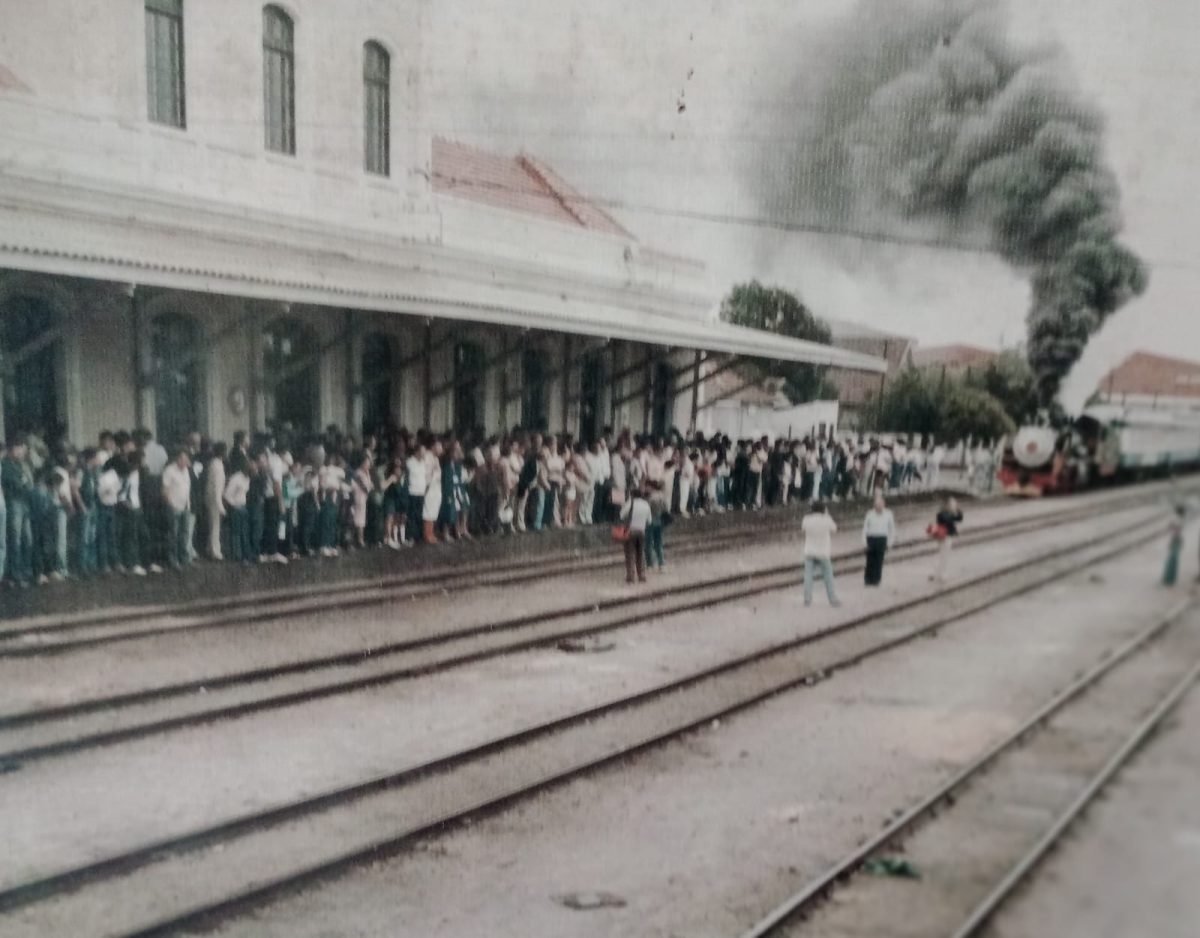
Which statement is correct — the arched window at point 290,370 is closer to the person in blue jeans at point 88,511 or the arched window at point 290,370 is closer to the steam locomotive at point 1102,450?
the person in blue jeans at point 88,511

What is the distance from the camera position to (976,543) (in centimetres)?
257

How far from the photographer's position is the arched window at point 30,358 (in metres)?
2.57

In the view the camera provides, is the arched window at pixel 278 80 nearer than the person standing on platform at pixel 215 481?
Yes

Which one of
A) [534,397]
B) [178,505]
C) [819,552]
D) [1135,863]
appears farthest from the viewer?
[178,505]

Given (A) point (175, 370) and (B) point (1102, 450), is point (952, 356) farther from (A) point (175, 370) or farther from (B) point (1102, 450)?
(A) point (175, 370)

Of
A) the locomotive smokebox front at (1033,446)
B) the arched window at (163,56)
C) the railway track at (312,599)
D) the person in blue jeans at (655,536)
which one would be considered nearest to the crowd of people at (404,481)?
the person in blue jeans at (655,536)

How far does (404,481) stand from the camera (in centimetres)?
281

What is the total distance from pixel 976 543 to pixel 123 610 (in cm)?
309

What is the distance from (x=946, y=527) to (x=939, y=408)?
0.39 meters

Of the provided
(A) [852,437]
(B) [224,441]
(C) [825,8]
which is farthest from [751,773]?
(C) [825,8]

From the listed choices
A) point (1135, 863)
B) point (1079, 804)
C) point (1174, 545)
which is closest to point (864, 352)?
point (1174, 545)

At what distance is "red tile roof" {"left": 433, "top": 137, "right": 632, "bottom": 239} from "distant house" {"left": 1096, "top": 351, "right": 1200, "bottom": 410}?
131cm

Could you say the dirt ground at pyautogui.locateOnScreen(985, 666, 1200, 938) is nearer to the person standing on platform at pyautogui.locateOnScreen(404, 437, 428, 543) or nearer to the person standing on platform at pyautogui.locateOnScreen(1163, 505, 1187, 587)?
the person standing on platform at pyautogui.locateOnScreen(1163, 505, 1187, 587)

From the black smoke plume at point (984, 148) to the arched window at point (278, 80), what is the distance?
1407 mm
